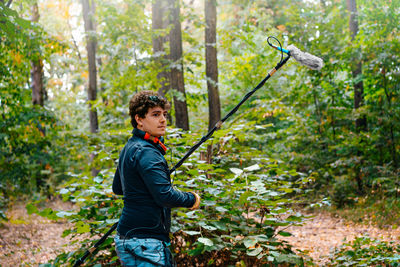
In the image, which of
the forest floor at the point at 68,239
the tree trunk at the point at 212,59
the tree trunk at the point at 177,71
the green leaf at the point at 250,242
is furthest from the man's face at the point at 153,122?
the tree trunk at the point at 212,59

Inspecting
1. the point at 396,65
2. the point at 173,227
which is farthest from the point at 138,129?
the point at 396,65

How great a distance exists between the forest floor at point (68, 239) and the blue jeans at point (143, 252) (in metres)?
4.12

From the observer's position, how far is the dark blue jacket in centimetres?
230

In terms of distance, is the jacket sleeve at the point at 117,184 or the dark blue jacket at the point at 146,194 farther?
the jacket sleeve at the point at 117,184

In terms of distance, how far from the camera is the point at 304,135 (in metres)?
11.7

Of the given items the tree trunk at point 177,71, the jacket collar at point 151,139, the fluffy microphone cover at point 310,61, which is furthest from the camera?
the tree trunk at point 177,71

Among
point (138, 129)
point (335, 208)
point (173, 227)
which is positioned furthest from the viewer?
point (335, 208)

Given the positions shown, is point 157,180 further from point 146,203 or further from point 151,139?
point 151,139

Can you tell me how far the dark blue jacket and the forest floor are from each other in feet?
13.7

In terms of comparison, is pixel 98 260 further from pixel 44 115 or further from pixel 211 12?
pixel 211 12

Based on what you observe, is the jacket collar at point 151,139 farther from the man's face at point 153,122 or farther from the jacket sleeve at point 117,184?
the jacket sleeve at point 117,184

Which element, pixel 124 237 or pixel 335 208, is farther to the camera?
pixel 335 208

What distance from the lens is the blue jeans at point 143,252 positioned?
2.37m

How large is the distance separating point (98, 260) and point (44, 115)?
641 centimetres
